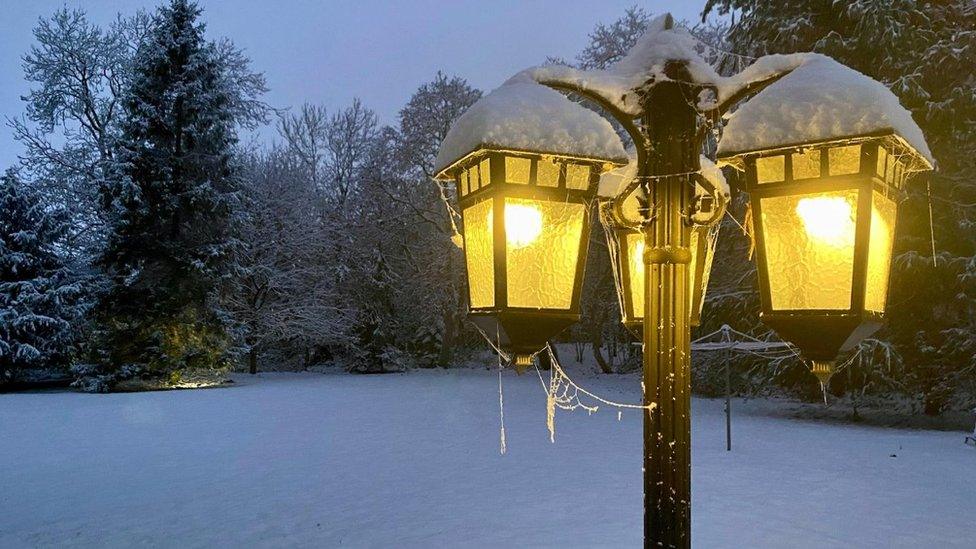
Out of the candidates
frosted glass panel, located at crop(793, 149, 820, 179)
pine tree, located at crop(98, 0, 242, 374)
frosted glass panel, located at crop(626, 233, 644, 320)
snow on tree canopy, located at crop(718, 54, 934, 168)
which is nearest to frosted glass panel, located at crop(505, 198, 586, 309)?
snow on tree canopy, located at crop(718, 54, 934, 168)

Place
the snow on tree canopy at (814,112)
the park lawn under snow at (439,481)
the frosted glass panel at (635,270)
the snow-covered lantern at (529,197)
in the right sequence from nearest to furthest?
1. the snow on tree canopy at (814,112)
2. the snow-covered lantern at (529,197)
3. the frosted glass panel at (635,270)
4. the park lawn under snow at (439,481)

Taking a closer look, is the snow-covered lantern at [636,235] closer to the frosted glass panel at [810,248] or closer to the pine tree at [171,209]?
the frosted glass panel at [810,248]

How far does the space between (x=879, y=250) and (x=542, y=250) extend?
103 centimetres

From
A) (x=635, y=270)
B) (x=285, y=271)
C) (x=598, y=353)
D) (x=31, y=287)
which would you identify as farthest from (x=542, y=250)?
(x=598, y=353)

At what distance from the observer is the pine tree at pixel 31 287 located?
2136 cm

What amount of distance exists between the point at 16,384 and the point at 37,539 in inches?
786

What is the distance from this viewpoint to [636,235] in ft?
9.03

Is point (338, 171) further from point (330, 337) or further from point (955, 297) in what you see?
point (955, 297)

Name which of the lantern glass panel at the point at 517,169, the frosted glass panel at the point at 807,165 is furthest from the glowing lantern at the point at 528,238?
the frosted glass panel at the point at 807,165

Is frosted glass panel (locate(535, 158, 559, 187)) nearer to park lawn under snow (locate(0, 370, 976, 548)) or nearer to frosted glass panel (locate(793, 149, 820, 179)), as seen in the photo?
frosted glass panel (locate(793, 149, 820, 179))

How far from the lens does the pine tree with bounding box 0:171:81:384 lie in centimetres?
2136

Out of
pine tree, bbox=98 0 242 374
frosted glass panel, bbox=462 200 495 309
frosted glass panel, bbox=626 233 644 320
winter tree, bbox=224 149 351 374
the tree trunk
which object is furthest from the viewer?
the tree trunk

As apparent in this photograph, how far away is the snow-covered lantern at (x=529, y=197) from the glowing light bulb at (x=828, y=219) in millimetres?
570

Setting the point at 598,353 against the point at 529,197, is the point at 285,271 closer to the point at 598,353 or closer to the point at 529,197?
the point at 598,353
